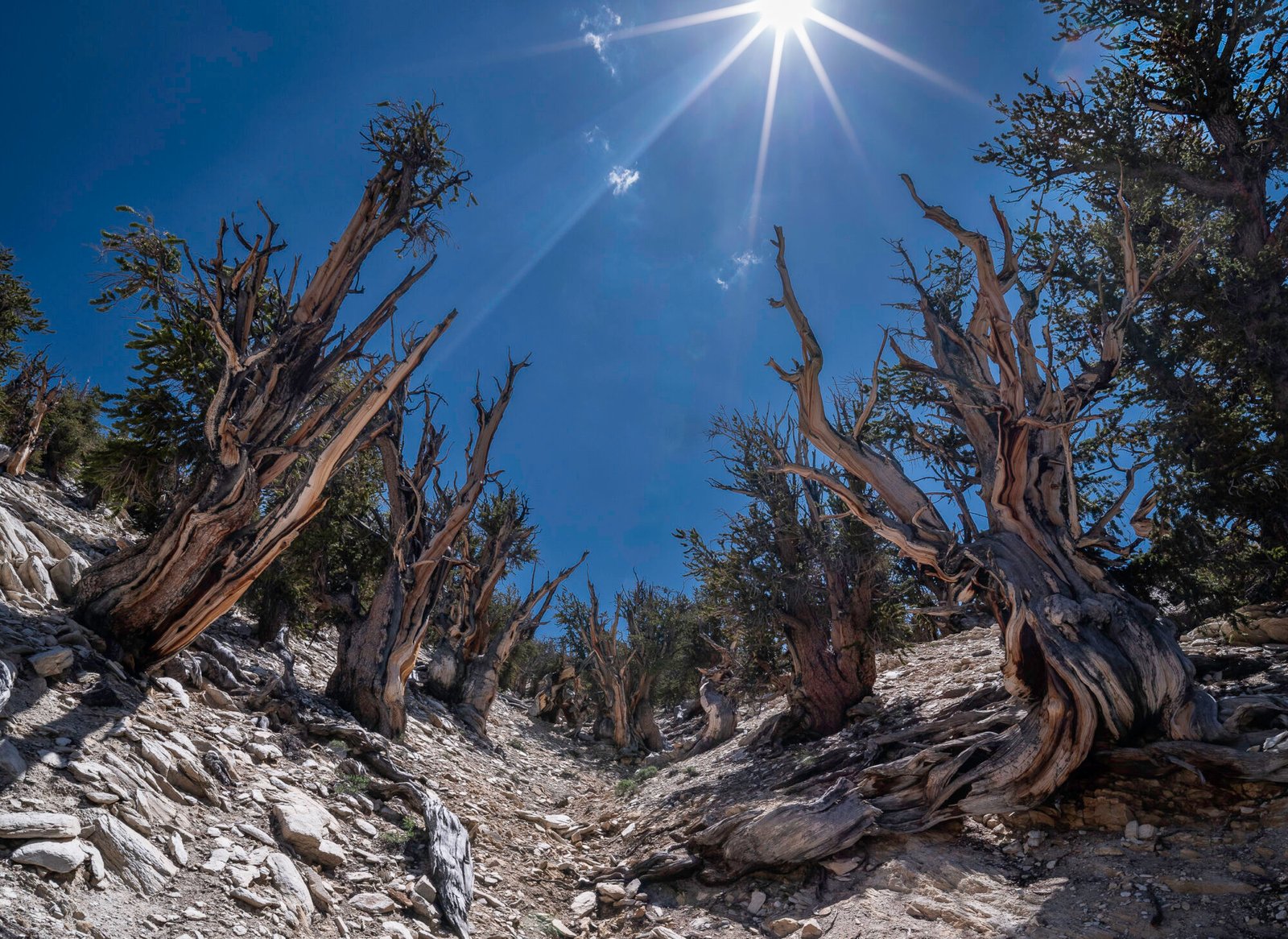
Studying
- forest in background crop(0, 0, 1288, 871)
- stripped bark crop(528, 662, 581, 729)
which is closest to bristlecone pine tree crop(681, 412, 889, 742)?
forest in background crop(0, 0, 1288, 871)

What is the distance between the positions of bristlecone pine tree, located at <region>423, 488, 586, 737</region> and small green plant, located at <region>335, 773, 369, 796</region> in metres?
6.88

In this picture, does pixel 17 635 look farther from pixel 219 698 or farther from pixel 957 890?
pixel 957 890

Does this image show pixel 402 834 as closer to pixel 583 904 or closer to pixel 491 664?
pixel 583 904

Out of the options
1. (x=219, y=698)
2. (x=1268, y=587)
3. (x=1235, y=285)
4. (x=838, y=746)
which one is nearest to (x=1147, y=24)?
(x=1235, y=285)

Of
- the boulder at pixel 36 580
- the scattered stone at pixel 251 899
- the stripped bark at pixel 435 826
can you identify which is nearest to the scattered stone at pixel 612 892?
the stripped bark at pixel 435 826

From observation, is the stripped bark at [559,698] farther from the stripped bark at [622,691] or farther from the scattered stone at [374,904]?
the scattered stone at [374,904]

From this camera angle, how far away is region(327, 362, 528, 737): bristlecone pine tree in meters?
8.59

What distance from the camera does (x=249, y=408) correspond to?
6.18 m

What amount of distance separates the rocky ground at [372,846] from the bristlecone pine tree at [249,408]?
20.5 inches

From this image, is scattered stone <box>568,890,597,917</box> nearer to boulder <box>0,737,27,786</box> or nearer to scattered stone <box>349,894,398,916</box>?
scattered stone <box>349,894,398,916</box>

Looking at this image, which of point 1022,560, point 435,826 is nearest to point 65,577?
point 435,826

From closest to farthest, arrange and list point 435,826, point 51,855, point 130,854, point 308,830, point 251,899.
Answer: point 51,855
point 130,854
point 251,899
point 308,830
point 435,826

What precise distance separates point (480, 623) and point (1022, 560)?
37.4 feet

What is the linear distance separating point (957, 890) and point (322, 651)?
1269 cm
